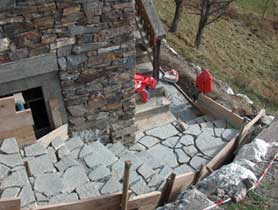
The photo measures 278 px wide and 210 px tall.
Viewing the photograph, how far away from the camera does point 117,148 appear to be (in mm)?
8172

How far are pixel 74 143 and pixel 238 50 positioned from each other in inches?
451

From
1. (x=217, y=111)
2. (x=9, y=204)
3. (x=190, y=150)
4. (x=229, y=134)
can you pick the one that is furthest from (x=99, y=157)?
(x=217, y=111)

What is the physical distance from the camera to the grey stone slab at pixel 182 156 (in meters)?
8.16

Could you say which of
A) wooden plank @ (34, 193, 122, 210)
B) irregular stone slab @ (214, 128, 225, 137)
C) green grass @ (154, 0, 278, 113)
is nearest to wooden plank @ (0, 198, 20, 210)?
wooden plank @ (34, 193, 122, 210)

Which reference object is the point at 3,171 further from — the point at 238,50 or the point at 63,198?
the point at 238,50

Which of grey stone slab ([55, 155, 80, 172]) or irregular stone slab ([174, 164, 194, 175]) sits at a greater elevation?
grey stone slab ([55, 155, 80, 172])

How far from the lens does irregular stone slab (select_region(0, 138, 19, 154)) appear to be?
6.62m

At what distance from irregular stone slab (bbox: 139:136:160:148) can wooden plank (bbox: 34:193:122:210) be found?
2601mm

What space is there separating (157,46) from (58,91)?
320 centimetres

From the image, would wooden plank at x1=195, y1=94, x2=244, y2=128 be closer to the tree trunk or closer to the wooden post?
the wooden post

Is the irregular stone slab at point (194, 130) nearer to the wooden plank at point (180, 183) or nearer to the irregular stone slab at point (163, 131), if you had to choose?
the irregular stone slab at point (163, 131)

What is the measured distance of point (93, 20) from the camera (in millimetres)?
6371

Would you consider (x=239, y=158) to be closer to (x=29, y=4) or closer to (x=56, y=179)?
(x=56, y=179)

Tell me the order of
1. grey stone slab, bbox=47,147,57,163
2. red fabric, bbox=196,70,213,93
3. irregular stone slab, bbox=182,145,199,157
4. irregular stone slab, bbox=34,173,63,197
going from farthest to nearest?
red fabric, bbox=196,70,213,93, irregular stone slab, bbox=182,145,199,157, grey stone slab, bbox=47,147,57,163, irregular stone slab, bbox=34,173,63,197
